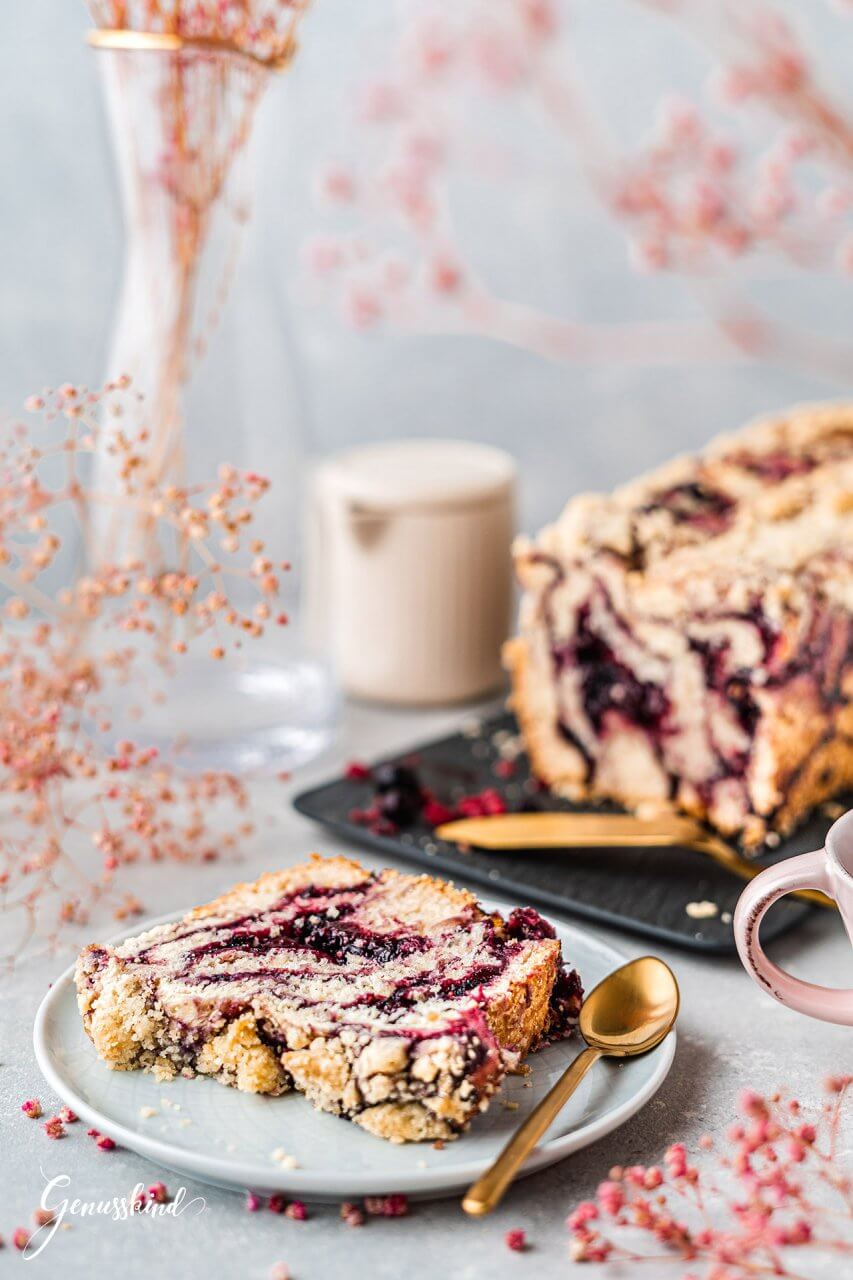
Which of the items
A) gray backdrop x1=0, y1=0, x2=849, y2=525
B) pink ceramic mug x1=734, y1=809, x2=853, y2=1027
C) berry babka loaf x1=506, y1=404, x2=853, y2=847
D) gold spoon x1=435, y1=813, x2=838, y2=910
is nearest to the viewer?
pink ceramic mug x1=734, y1=809, x2=853, y2=1027

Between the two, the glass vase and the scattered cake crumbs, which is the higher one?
the glass vase

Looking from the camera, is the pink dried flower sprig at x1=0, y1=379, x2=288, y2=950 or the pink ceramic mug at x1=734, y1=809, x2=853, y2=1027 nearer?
the pink ceramic mug at x1=734, y1=809, x2=853, y2=1027

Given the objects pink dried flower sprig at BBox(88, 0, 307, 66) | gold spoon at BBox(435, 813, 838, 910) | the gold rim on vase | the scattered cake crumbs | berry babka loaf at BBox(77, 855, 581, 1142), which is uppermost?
pink dried flower sprig at BBox(88, 0, 307, 66)

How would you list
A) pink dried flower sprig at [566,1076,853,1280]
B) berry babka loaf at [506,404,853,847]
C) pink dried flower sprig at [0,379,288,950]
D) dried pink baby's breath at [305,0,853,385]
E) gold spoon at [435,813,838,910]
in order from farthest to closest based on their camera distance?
dried pink baby's breath at [305,0,853,385] → berry babka loaf at [506,404,853,847] → gold spoon at [435,813,838,910] → pink dried flower sprig at [0,379,288,950] → pink dried flower sprig at [566,1076,853,1280]

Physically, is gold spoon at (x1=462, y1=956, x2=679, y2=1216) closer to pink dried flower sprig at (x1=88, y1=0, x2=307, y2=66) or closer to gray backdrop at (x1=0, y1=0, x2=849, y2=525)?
pink dried flower sprig at (x1=88, y1=0, x2=307, y2=66)

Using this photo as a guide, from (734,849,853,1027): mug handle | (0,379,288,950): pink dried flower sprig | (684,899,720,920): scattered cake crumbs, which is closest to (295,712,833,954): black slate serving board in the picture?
(684,899,720,920): scattered cake crumbs

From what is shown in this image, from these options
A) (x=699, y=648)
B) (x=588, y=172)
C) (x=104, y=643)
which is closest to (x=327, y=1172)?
(x=699, y=648)
